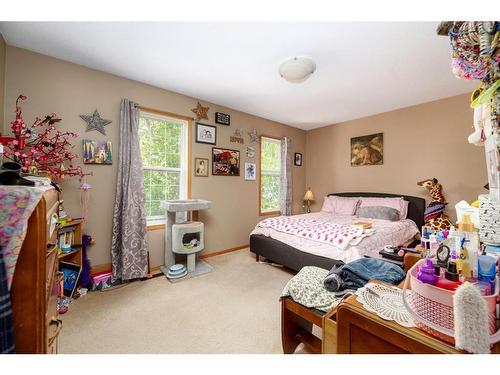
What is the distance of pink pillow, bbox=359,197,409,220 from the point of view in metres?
3.25

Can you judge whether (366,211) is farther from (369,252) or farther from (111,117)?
(111,117)

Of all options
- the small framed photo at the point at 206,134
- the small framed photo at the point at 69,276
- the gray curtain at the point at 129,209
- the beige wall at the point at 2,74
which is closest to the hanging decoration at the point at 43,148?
the beige wall at the point at 2,74

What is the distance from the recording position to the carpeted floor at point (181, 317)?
4.80 feet

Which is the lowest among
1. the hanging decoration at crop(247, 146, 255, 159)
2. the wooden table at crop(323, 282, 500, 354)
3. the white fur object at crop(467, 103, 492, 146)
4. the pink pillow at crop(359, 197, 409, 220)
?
the wooden table at crop(323, 282, 500, 354)

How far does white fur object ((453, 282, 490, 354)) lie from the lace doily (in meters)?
0.13

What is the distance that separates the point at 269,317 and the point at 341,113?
355 cm

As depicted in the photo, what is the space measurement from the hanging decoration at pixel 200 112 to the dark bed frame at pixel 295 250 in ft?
6.52

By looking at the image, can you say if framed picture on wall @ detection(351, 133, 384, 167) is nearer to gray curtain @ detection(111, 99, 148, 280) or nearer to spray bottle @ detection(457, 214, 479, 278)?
spray bottle @ detection(457, 214, 479, 278)

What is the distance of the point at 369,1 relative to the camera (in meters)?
0.97

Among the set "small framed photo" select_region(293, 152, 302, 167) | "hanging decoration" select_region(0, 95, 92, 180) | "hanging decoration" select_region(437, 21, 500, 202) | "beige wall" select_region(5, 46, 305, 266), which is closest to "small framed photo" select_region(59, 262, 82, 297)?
"beige wall" select_region(5, 46, 305, 266)

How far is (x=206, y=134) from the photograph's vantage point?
3.21 m

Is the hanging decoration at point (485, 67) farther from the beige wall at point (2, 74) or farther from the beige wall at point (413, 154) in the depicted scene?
the beige wall at point (2, 74)

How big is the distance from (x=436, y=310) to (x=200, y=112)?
3.22 m

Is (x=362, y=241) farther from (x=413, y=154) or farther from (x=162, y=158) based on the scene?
(x=162, y=158)
